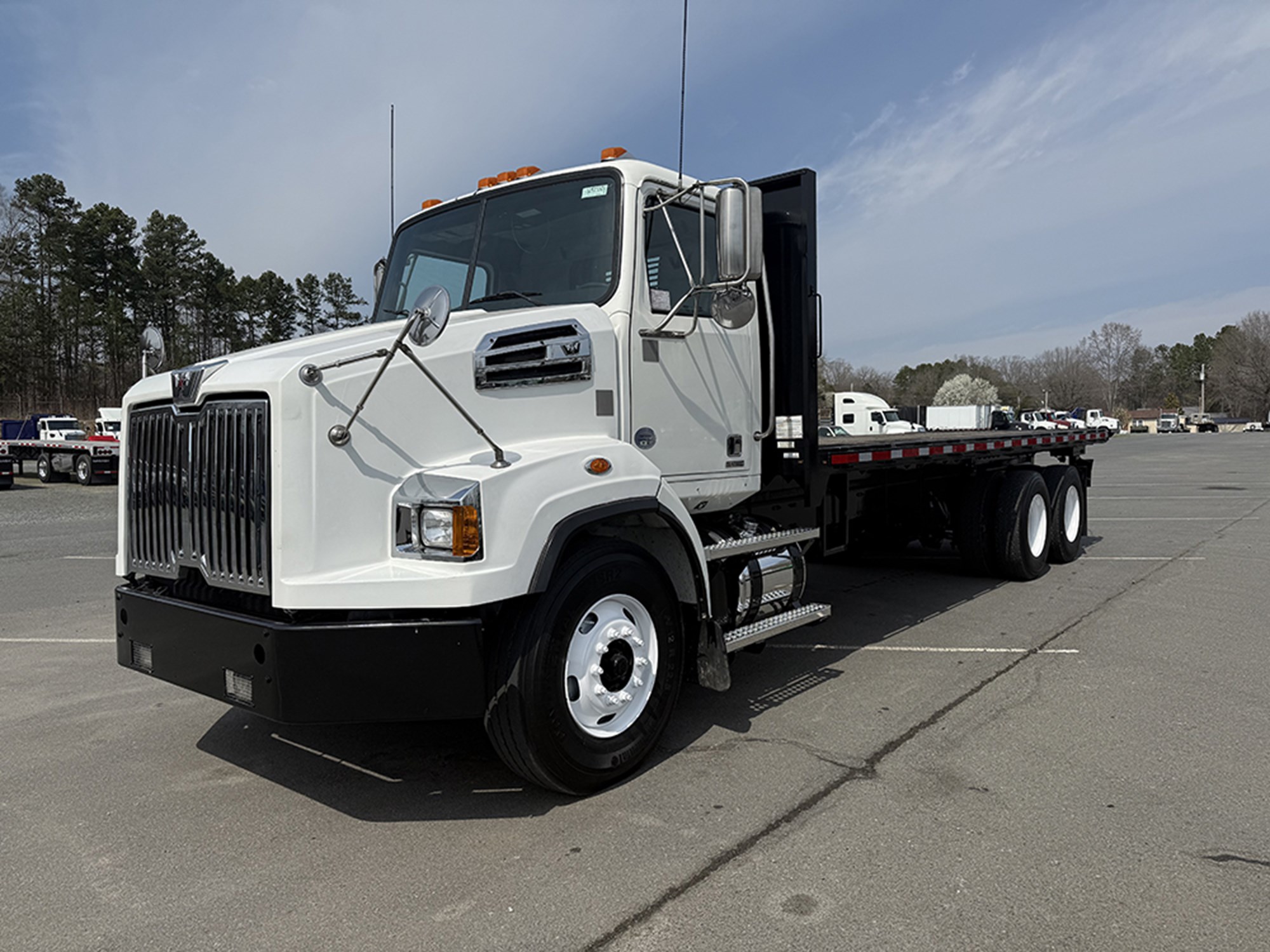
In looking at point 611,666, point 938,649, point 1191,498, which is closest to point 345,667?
point 611,666

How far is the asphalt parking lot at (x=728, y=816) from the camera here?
9.55 feet

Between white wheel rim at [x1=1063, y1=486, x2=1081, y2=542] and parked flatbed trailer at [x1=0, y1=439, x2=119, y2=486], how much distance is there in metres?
23.3

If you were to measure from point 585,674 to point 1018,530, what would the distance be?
6.06m

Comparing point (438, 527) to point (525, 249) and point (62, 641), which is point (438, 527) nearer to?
point (525, 249)

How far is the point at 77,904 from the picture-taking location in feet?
10.1

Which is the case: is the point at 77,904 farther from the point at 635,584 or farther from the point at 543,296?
the point at 543,296

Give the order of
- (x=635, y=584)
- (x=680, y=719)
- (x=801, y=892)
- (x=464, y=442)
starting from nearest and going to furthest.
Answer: (x=801, y=892)
(x=464, y=442)
(x=635, y=584)
(x=680, y=719)

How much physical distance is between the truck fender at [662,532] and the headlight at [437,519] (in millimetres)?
442

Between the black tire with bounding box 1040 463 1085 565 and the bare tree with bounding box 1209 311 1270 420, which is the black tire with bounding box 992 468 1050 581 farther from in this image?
the bare tree with bounding box 1209 311 1270 420

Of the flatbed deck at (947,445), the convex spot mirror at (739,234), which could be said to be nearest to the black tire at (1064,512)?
the flatbed deck at (947,445)

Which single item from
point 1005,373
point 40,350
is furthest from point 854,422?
point 1005,373

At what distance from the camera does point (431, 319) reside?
10.9 ft

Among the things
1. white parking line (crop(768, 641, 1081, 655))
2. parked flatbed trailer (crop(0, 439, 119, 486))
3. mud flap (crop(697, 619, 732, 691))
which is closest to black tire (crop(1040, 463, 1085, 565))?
white parking line (crop(768, 641, 1081, 655))

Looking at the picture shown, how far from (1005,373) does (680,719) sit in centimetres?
14199
